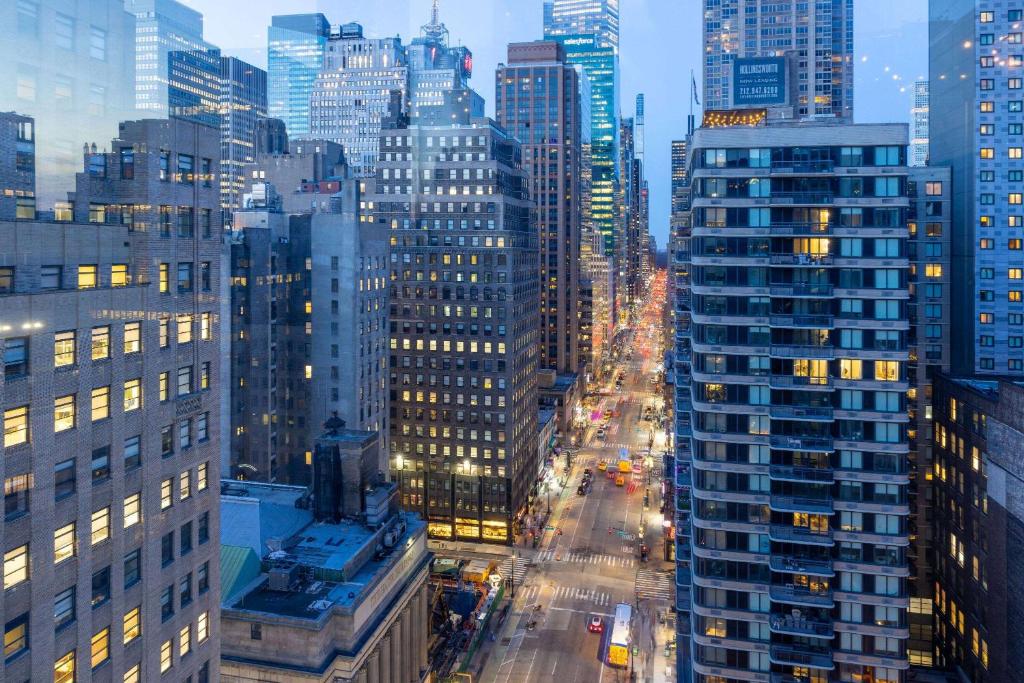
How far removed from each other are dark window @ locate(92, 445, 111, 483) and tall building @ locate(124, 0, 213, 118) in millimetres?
18551

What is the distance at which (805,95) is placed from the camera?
16038cm

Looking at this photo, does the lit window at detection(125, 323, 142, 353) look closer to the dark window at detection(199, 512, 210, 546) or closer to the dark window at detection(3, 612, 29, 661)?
the dark window at detection(199, 512, 210, 546)

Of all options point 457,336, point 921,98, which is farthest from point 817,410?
point 921,98

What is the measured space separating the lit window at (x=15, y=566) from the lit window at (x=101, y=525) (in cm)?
406

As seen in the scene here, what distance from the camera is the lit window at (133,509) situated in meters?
40.0

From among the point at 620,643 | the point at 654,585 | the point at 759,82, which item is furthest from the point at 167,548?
the point at 654,585

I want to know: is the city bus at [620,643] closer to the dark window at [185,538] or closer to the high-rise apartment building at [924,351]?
the high-rise apartment building at [924,351]

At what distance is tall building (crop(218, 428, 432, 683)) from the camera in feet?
195

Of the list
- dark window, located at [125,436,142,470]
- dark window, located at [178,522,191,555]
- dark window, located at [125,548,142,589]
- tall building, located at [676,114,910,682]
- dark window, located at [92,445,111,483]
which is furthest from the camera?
tall building, located at [676,114,910,682]

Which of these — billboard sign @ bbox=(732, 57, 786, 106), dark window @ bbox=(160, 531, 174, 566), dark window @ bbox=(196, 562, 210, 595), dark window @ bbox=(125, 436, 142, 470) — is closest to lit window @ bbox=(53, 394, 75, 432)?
dark window @ bbox=(125, 436, 142, 470)

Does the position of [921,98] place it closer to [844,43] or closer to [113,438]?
[844,43]

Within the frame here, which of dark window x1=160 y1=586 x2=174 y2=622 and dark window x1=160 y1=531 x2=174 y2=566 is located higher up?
dark window x1=160 y1=531 x2=174 y2=566

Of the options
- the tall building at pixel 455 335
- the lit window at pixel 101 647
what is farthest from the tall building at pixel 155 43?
the tall building at pixel 455 335

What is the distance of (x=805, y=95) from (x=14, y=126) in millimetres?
153363
